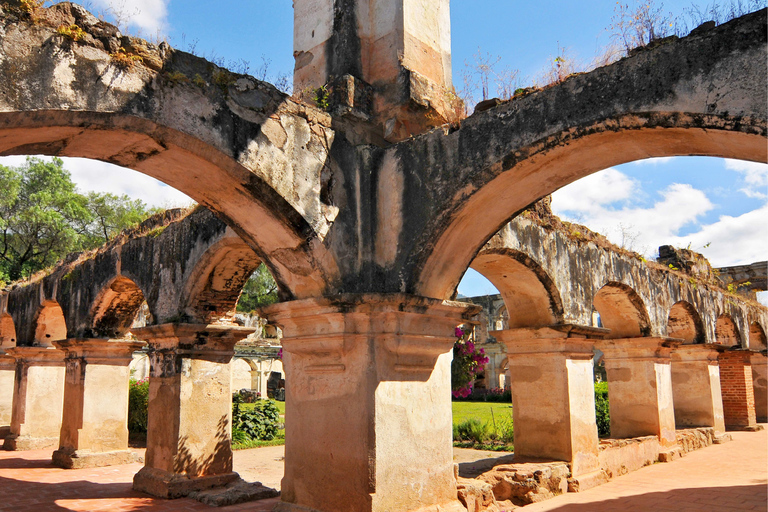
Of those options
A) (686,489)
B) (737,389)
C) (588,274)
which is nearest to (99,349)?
(588,274)

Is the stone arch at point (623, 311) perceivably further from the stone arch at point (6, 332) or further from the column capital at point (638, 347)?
the stone arch at point (6, 332)

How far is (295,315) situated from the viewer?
4641 mm

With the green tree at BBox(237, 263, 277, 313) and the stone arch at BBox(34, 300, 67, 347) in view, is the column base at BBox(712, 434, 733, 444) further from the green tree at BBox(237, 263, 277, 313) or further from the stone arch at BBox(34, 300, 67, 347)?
the green tree at BBox(237, 263, 277, 313)

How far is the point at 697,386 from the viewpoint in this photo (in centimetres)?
1168

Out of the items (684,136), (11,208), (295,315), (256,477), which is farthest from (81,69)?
(11,208)

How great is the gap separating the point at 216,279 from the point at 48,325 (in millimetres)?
6212

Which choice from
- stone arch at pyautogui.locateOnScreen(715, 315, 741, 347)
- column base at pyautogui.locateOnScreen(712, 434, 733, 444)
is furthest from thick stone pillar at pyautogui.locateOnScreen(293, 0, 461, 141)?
stone arch at pyautogui.locateOnScreen(715, 315, 741, 347)

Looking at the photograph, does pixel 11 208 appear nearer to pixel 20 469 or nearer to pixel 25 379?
pixel 25 379

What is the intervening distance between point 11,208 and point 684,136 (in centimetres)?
2554

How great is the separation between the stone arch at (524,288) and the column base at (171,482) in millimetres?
3984

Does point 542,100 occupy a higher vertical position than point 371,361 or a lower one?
higher

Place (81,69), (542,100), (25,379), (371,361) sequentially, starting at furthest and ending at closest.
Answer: (25,379) < (371,361) < (542,100) < (81,69)

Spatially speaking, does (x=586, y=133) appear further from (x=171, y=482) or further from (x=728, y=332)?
(x=728, y=332)

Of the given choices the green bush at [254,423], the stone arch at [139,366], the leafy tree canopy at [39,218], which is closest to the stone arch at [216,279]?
the green bush at [254,423]
